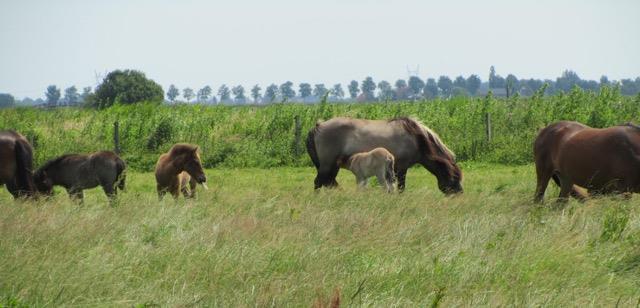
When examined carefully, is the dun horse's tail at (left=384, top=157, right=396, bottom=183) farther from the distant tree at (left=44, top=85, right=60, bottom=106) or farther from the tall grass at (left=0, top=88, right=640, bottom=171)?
the distant tree at (left=44, top=85, right=60, bottom=106)

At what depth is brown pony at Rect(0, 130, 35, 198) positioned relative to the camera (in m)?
13.3

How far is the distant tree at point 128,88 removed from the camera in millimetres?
68062

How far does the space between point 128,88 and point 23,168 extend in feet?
187

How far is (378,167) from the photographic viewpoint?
Result: 47.8ft

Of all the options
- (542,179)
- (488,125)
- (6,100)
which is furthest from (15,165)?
(6,100)

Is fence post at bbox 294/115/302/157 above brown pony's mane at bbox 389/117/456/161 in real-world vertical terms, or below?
below

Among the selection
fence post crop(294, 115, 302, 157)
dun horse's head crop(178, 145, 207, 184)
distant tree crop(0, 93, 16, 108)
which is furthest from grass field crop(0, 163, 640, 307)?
distant tree crop(0, 93, 16, 108)

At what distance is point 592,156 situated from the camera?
11.7 m

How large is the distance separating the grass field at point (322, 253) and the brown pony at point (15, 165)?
2578mm

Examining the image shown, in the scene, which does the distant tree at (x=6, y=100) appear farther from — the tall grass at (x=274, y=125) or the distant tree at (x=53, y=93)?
the tall grass at (x=274, y=125)

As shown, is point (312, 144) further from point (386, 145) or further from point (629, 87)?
point (629, 87)

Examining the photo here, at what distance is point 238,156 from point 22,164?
37.0ft

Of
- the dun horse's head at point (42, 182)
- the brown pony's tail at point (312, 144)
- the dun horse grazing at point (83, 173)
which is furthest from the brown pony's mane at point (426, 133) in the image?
the dun horse's head at point (42, 182)

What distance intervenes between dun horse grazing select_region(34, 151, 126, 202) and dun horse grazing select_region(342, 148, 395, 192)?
4045 millimetres
